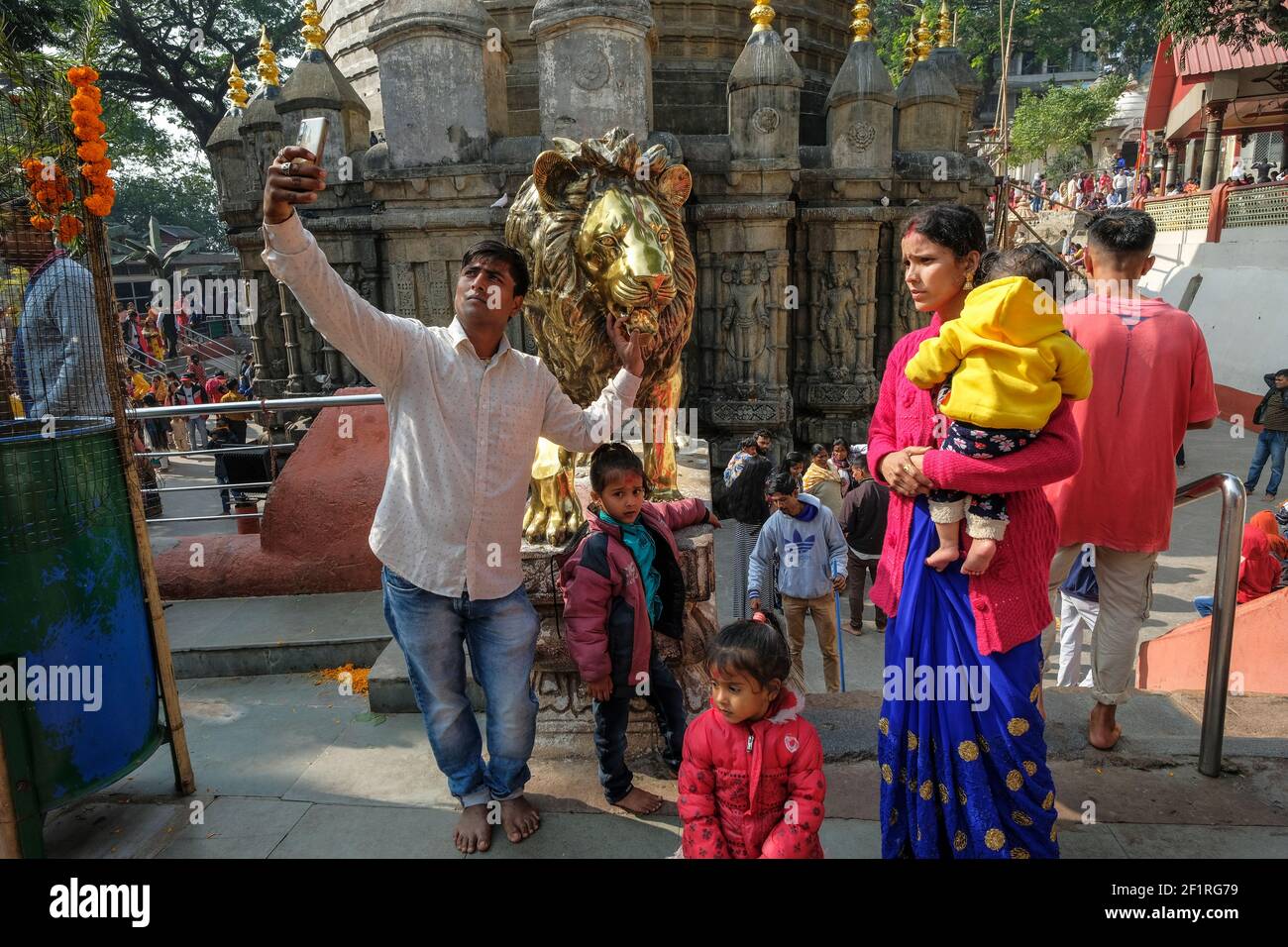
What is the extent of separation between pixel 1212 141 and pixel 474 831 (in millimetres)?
22776

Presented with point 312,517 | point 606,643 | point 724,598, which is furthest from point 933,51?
point 606,643

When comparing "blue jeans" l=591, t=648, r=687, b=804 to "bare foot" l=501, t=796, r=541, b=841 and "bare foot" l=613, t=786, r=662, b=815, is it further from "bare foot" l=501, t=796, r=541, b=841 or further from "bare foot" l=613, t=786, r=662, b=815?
"bare foot" l=501, t=796, r=541, b=841

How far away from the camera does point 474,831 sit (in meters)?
2.49

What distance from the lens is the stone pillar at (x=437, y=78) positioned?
7871 mm

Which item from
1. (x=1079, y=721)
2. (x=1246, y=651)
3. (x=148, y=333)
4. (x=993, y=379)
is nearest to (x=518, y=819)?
Result: (x=993, y=379)

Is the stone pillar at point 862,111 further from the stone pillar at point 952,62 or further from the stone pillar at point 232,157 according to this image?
the stone pillar at point 232,157

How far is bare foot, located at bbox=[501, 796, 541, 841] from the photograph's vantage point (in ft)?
8.27

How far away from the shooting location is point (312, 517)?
4602mm

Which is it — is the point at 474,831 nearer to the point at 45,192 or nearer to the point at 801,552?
the point at 45,192

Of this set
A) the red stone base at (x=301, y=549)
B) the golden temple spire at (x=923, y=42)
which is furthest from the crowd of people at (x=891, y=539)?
the golden temple spire at (x=923, y=42)

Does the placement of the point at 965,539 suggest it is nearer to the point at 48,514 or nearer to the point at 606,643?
the point at 606,643

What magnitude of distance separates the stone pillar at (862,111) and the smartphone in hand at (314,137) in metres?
8.25

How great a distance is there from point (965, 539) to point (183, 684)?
3670 millimetres

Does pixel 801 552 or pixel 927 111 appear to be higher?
pixel 927 111
